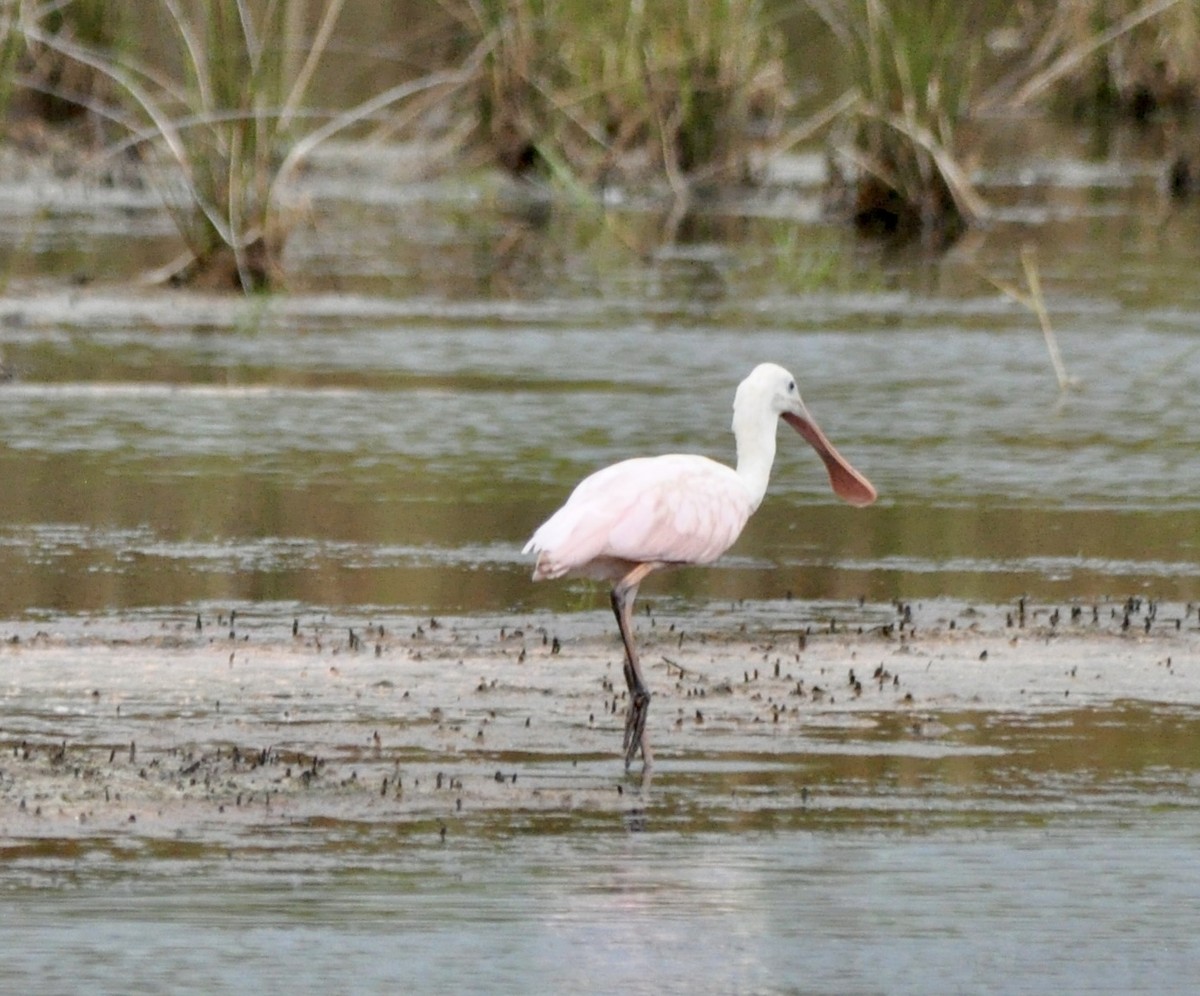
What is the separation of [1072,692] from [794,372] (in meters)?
6.14

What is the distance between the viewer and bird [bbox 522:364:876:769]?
7.77 metres

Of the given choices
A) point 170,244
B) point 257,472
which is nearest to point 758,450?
point 257,472

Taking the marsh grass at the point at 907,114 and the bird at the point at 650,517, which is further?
the marsh grass at the point at 907,114

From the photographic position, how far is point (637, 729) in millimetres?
7340

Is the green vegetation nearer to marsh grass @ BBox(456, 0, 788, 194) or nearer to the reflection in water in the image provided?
marsh grass @ BBox(456, 0, 788, 194)

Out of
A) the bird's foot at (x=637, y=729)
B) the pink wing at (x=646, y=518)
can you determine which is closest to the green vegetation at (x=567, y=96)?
the pink wing at (x=646, y=518)

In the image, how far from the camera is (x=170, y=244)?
1920cm

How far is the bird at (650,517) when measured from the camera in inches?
306

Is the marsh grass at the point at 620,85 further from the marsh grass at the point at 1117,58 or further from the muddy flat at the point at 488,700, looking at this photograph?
the muddy flat at the point at 488,700

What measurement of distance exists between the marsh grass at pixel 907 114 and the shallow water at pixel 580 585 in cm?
49

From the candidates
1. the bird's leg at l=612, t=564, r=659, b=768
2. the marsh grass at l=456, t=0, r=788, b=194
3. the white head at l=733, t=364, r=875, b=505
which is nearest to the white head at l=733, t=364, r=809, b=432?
the white head at l=733, t=364, r=875, b=505

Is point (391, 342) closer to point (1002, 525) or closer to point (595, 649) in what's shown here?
point (1002, 525)

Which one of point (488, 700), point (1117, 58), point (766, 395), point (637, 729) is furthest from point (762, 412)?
point (1117, 58)

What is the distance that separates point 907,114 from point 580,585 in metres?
10.2
